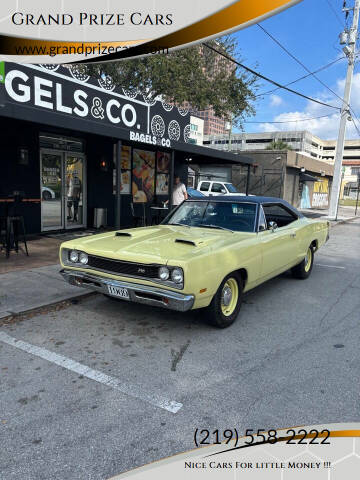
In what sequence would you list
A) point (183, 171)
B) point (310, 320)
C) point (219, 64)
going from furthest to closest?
1. point (219, 64)
2. point (183, 171)
3. point (310, 320)

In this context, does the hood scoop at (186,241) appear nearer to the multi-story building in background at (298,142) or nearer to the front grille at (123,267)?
the front grille at (123,267)

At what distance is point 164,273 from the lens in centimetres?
382

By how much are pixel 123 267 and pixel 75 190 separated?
7.54m

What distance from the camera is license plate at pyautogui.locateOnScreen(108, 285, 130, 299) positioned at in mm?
4023

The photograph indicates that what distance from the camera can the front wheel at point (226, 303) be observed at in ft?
13.8

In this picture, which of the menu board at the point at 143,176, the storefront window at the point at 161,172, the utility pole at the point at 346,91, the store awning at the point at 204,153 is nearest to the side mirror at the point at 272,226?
the store awning at the point at 204,153

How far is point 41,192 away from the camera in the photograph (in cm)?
990

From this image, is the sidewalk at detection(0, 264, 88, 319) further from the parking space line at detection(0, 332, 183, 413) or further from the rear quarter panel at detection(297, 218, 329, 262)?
the rear quarter panel at detection(297, 218, 329, 262)

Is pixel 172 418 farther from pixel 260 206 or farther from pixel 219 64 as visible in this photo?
pixel 219 64

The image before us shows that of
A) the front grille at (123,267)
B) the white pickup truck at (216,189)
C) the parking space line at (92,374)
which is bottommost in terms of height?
the parking space line at (92,374)

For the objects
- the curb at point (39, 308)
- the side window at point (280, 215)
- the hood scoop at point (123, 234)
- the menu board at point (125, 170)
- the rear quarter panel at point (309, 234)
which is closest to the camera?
the curb at point (39, 308)

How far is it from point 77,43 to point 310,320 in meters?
6.38

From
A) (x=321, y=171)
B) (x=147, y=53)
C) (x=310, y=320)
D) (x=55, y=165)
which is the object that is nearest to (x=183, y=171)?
(x=55, y=165)

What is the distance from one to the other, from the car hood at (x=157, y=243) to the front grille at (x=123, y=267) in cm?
6
